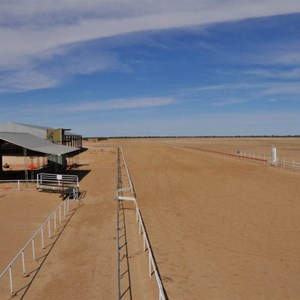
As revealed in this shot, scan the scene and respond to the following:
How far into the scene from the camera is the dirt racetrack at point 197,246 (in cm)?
908

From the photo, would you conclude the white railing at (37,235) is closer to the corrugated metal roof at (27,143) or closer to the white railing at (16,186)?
the white railing at (16,186)

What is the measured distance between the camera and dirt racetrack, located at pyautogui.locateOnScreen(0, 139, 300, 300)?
9.08 m

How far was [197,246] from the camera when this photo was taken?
12.2 meters

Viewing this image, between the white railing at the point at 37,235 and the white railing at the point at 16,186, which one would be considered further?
the white railing at the point at 16,186

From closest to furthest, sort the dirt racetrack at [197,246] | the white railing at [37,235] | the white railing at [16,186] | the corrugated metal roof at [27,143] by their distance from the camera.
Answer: the dirt racetrack at [197,246]
the white railing at [37,235]
the white railing at [16,186]
the corrugated metal roof at [27,143]

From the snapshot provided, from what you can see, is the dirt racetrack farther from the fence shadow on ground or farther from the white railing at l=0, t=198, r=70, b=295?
the white railing at l=0, t=198, r=70, b=295

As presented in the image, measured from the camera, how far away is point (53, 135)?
37.2 m

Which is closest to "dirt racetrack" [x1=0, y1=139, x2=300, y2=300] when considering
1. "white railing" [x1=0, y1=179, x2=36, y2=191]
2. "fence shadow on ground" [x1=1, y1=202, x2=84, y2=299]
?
"fence shadow on ground" [x1=1, y1=202, x2=84, y2=299]

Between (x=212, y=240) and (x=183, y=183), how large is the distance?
44.1 feet

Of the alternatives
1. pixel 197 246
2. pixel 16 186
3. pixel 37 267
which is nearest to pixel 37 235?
pixel 37 267

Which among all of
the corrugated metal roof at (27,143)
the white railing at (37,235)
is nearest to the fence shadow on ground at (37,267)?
the white railing at (37,235)

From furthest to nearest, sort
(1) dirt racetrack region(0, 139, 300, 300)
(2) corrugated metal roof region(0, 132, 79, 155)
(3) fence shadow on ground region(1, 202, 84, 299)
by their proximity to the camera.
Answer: (2) corrugated metal roof region(0, 132, 79, 155) < (1) dirt racetrack region(0, 139, 300, 300) < (3) fence shadow on ground region(1, 202, 84, 299)

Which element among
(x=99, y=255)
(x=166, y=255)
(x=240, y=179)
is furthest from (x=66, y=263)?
(x=240, y=179)

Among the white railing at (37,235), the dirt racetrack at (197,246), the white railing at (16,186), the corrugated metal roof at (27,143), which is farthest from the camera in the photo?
→ the corrugated metal roof at (27,143)
